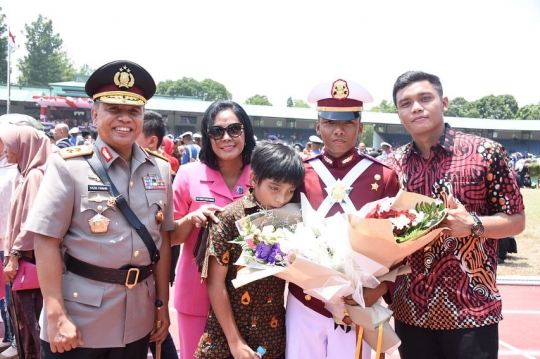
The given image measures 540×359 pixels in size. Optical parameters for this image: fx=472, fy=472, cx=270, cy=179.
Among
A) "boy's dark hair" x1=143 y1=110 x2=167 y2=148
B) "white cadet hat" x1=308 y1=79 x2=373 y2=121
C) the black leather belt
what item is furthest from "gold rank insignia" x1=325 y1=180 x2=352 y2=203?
"boy's dark hair" x1=143 y1=110 x2=167 y2=148

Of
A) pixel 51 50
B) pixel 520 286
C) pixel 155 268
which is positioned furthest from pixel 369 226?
pixel 51 50

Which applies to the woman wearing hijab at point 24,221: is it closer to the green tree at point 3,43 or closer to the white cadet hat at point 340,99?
the white cadet hat at point 340,99

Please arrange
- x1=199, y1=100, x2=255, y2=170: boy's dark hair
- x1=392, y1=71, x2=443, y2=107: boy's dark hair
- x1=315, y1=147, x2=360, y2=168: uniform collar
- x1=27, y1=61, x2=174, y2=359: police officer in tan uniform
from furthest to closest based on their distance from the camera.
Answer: x1=199, y1=100, x2=255, y2=170: boy's dark hair
x1=315, y1=147, x2=360, y2=168: uniform collar
x1=392, y1=71, x2=443, y2=107: boy's dark hair
x1=27, y1=61, x2=174, y2=359: police officer in tan uniform

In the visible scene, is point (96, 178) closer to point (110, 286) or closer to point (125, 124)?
point (125, 124)

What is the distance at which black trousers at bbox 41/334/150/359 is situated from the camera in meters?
2.29

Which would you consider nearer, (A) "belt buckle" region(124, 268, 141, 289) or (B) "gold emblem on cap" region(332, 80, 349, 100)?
(A) "belt buckle" region(124, 268, 141, 289)

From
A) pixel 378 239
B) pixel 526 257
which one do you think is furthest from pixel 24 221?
pixel 526 257

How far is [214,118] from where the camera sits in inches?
114

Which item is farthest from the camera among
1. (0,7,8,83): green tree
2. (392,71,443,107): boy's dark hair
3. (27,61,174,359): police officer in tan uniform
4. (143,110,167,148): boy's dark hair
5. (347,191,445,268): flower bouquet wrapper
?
(0,7,8,83): green tree

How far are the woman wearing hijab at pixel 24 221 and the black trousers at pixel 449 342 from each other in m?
2.54

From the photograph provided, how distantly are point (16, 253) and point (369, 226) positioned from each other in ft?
8.34

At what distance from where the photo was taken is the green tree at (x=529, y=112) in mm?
84562

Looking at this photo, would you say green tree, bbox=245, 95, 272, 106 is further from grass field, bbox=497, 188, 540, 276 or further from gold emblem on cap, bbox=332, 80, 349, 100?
gold emblem on cap, bbox=332, 80, 349, 100

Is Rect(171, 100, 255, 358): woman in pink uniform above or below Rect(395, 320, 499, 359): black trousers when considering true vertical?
above
